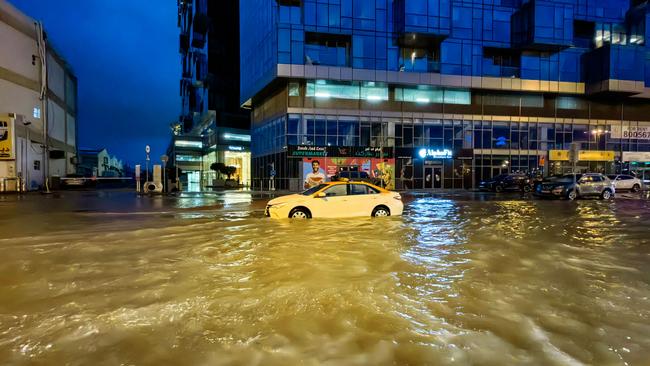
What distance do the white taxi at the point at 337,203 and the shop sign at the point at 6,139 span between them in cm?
2721

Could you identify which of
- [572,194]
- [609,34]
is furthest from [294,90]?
[609,34]

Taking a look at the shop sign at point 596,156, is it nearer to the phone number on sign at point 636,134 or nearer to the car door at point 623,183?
the phone number on sign at point 636,134

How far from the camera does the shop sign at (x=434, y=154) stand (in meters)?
39.2

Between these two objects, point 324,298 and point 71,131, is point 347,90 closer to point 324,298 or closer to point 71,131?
point 324,298

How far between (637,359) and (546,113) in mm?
45167

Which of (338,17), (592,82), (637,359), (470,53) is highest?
(338,17)

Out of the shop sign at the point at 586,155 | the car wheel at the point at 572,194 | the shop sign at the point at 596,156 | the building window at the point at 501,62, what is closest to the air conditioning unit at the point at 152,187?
the car wheel at the point at 572,194

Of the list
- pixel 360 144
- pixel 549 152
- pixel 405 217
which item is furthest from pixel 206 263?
pixel 549 152

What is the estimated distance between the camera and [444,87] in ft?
129

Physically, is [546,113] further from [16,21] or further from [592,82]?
[16,21]

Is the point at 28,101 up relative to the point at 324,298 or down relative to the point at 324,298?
up

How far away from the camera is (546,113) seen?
4222 centimetres

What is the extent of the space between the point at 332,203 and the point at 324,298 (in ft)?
25.8

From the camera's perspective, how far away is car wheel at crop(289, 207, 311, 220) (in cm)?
1303
